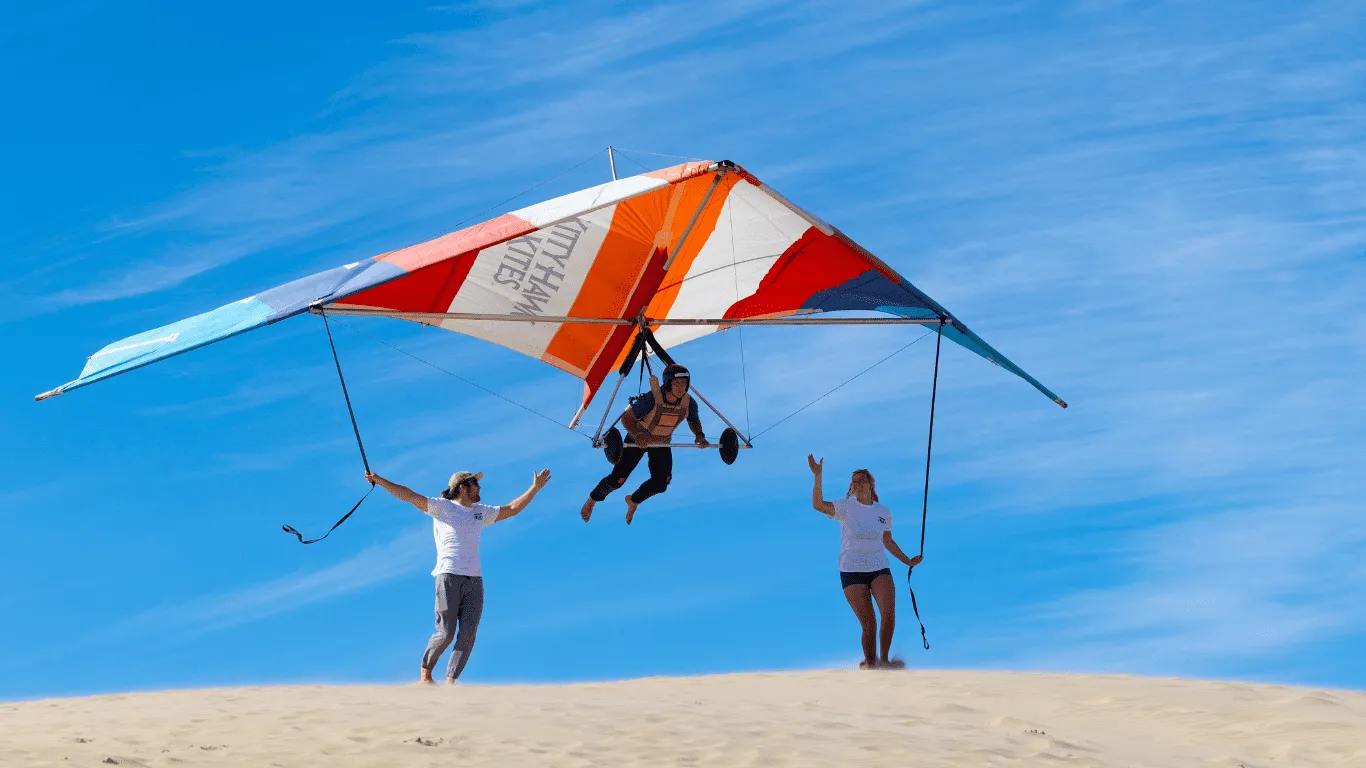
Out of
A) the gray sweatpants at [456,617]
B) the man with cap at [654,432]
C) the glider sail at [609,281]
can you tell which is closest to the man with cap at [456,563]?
the gray sweatpants at [456,617]

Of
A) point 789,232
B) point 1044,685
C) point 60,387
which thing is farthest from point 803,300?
point 60,387

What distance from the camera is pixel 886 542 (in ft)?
35.3

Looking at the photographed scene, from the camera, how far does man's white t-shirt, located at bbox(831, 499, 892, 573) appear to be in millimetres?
10352

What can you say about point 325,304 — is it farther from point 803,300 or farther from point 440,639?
point 803,300

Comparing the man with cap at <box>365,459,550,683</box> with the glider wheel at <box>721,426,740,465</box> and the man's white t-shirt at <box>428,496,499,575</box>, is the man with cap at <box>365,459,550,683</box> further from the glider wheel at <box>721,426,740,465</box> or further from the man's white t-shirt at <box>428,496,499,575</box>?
Answer: the glider wheel at <box>721,426,740,465</box>

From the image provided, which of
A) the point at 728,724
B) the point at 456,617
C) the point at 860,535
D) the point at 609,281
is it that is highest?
the point at 609,281

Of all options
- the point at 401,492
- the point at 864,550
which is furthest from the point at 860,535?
the point at 401,492

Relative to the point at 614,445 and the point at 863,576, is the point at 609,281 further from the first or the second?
the point at 863,576

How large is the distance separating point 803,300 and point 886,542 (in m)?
3.13

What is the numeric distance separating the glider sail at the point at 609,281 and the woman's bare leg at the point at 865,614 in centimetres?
274

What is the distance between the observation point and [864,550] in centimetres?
1037

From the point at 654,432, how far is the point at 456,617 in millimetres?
2674

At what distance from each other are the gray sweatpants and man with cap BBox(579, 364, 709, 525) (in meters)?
2.39

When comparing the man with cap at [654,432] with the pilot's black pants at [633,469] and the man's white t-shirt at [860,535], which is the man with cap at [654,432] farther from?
the man's white t-shirt at [860,535]
